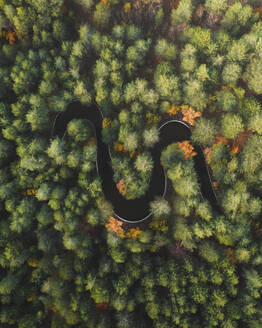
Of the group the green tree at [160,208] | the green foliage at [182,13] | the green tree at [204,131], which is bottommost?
the green tree at [160,208]

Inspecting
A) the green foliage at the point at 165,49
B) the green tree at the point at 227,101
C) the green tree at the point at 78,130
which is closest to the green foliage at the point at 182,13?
the green foliage at the point at 165,49

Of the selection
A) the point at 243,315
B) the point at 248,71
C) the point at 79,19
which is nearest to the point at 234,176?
the point at 248,71

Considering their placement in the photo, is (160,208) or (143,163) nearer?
(143,163)

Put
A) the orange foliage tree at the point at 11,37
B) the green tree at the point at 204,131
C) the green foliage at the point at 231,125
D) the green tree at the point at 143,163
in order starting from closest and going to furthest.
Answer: the green foliage at the point at 231,125
the green tree at the point at 143,163
the green tree at the point at 204,131
the orange foliage tree at the point at 11,37

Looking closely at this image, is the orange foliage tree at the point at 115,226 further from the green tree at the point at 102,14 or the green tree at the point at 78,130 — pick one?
the green tree at the point at 102,14

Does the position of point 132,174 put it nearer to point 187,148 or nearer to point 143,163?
point 143,163

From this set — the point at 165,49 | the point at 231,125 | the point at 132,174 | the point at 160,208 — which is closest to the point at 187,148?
the point at 231,125
